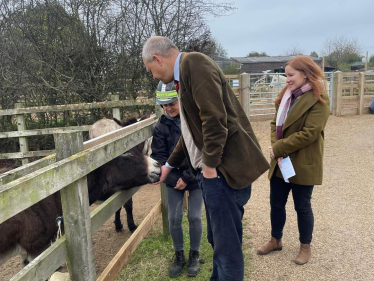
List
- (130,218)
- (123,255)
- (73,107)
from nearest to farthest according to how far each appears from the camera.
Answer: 1. (123,255)
2. (130,218)
3. (73,107)

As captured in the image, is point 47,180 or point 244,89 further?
point 244,89

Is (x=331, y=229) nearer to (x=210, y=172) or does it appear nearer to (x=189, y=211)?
(x=189, y=211)

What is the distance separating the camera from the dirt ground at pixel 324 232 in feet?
10.4

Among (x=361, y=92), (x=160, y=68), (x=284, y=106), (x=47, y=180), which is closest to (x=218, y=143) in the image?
(x=160, y=68)

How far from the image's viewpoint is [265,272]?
3197mm

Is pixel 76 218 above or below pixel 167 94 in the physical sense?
below

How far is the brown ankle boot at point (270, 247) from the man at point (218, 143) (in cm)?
150

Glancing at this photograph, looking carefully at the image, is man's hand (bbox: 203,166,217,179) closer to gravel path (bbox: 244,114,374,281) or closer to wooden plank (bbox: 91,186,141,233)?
wooden plank (bbox: 91,186,141,233)

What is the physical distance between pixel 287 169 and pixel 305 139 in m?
0.32

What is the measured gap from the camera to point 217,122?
1.80 m

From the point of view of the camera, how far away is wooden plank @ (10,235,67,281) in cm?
160

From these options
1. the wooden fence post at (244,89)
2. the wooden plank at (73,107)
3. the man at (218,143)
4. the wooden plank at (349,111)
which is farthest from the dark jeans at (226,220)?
the wooden plank at (349,111)

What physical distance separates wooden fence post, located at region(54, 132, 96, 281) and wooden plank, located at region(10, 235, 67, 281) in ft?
0.20

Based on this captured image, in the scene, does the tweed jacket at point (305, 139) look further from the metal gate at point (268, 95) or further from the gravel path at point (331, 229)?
the metal gate at point (268, 95)
